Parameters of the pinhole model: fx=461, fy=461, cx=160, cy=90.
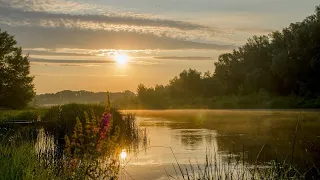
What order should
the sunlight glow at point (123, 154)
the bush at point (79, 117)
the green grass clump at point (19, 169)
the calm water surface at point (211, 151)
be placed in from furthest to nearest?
the bush at point (79, 117) → the sunlight glow at point (123, 154) → the calm water surface at point (211, 151) → the green grass clump at point (19, 169)

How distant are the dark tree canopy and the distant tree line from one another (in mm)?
33137

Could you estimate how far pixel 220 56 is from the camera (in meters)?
97.1

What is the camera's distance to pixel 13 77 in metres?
53.7

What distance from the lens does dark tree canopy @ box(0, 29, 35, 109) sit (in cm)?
5219

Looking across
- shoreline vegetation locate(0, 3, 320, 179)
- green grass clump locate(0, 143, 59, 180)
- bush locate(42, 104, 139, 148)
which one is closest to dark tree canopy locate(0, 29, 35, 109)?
shoreline vegetation locate(0, 3, 320, 179)

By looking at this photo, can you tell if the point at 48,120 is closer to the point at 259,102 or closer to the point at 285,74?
the point at 285,74

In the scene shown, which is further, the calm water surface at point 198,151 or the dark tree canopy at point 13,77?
the dark tree canopy at point 13,77

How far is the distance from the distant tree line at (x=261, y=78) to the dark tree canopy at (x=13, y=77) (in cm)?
3314

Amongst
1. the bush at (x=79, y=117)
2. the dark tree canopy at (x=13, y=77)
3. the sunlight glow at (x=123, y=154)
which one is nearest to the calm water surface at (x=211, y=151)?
the sunlight glow at (x=123, y=154)

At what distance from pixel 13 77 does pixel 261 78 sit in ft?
122

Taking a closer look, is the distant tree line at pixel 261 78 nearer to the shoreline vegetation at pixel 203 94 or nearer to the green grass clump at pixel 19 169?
the shoreline vegetation at pixel 203 94

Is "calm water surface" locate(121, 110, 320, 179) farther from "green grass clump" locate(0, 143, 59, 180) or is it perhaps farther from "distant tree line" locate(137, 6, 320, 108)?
"distant tree line" locate(137, 6, 320, 108)

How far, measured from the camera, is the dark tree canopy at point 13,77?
171 ft

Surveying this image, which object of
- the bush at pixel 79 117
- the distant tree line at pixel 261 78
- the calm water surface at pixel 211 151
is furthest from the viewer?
the distant tree line at pixel 261 78
